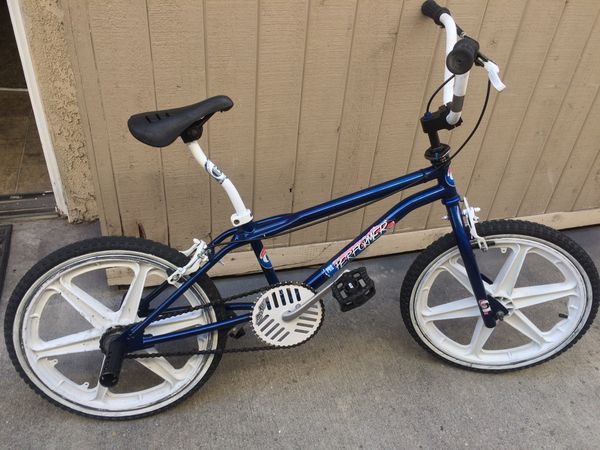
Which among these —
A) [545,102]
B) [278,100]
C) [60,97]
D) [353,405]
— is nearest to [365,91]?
[278,100]

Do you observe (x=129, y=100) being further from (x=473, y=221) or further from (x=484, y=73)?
(x=484, y=73)

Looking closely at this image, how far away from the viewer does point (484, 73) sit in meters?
2.05

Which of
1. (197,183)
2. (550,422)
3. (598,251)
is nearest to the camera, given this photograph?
(550,422)

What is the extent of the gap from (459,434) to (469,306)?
1.52ft

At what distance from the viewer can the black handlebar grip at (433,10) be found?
163 centimetres

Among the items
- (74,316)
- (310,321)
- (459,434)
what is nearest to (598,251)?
(459,434)

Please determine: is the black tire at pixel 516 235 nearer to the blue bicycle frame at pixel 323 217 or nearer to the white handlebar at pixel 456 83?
the blue bicycle frame at pixel 323 217

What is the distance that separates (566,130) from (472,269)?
1.03 m

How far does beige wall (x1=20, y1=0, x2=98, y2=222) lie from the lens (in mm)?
2061

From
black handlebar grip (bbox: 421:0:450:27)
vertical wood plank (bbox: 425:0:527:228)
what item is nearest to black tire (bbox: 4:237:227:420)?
black handlebar grip (bbox: 421:0:450:27)

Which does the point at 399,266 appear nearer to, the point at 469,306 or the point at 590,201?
the point at 469,306

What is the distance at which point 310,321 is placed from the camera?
5.82ft

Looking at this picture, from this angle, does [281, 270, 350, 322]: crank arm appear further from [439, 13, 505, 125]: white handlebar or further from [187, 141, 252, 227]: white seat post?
[439, 13, 505, 125]: white handlebar

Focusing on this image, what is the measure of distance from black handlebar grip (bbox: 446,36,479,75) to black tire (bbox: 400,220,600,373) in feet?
2.12
